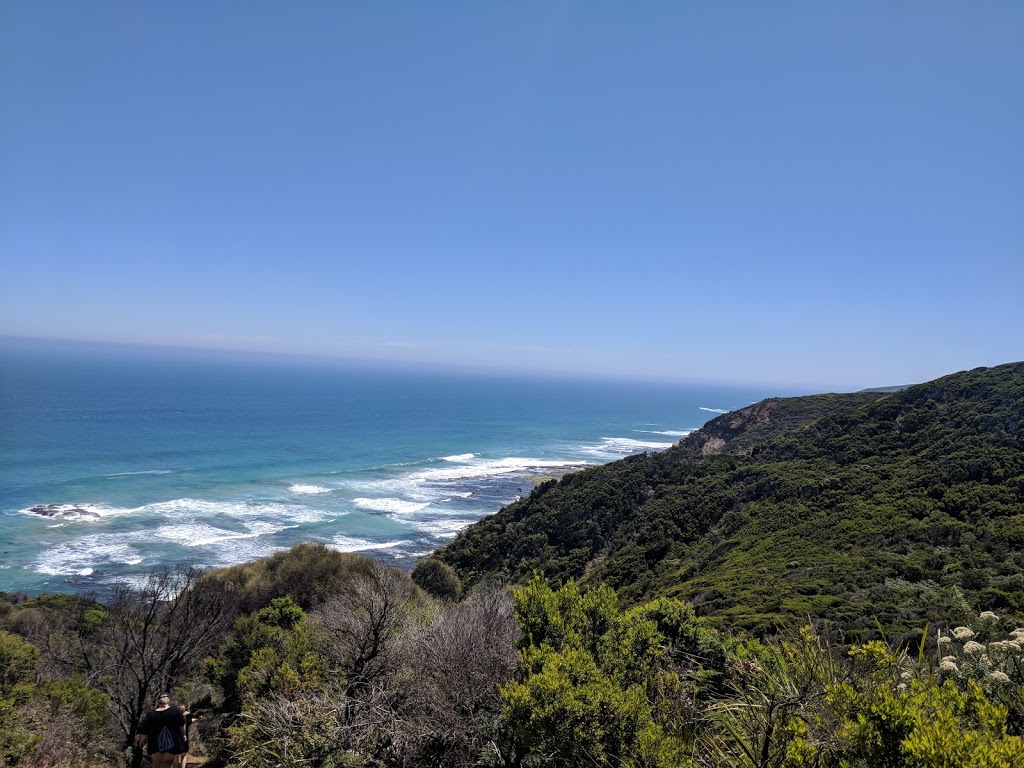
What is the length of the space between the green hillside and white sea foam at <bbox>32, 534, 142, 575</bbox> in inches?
735

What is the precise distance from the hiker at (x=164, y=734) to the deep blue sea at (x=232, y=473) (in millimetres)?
25754

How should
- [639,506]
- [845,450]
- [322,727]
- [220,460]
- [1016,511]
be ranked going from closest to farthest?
[322,727] < [1016,511] < [845,450] < [639,506] < [220,460]

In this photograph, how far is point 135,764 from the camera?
8.20 metres

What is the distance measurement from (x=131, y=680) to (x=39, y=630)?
9.82 metres

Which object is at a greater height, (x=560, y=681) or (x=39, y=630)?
(x=560, y=681)

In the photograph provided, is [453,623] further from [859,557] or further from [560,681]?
[859,557]

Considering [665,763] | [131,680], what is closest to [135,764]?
[131,680]

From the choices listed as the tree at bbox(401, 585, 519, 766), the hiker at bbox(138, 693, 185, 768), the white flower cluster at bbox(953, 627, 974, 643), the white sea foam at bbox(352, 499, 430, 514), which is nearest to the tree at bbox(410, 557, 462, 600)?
the tree at bbox(401, 585, 519, 766)

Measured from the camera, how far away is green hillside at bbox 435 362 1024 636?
14.6m

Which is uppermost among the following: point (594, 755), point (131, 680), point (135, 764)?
point (594, 755)

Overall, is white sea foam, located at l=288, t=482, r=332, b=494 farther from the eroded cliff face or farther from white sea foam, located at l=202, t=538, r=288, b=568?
the eroded cliff face

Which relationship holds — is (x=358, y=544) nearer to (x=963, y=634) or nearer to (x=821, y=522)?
(x=821, y=522)

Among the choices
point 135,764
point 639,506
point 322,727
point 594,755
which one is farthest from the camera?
point 639,506

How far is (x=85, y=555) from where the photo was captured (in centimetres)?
3036
